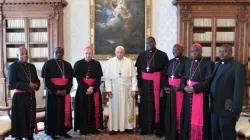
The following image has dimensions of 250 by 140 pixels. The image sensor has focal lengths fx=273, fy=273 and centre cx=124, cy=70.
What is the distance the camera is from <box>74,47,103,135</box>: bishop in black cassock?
4945 mm

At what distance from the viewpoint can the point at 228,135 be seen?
361cm

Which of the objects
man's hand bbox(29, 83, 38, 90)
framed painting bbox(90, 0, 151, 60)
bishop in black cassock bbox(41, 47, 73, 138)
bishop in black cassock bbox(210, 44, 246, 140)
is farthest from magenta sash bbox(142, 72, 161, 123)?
framed painting bbox(90, 0, 151, 60)

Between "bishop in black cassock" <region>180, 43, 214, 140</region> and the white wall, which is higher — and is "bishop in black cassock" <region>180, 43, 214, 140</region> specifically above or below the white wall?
below

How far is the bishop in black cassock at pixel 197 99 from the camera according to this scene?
3.98m

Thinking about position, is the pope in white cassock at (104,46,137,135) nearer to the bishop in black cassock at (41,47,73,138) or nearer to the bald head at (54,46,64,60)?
the bishop in black cassock at (41,47,73,138)

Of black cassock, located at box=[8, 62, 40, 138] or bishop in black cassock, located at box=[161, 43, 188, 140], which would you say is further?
bishop in black cassock, located at box=[161, 43, 188, 140]

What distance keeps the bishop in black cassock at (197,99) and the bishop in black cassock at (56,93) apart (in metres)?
Result: 2.04

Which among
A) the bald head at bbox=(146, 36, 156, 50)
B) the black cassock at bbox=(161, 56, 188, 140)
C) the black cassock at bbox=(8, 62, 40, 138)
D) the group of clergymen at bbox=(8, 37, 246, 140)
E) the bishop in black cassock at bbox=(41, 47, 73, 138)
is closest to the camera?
the group of clergymen at bbox=(8, 37, 246, 140)

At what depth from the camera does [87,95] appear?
4953 millimetres

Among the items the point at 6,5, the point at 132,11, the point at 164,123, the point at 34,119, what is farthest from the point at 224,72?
the point at 6,5

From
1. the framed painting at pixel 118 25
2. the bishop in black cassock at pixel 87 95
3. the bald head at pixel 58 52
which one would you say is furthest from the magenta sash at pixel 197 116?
the framed painting at pixel 118 25

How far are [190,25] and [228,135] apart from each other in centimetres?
390

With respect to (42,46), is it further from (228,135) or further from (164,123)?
(228,135)

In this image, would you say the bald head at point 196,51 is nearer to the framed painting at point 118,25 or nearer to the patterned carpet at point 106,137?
the patterned carpet at point 106,137
